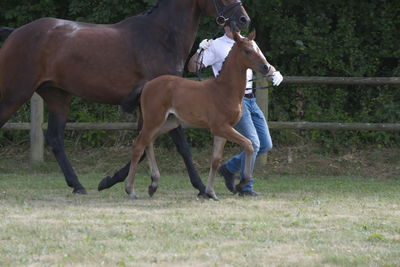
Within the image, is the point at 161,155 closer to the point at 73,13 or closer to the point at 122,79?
the point at 73,13

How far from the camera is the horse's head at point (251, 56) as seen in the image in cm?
814

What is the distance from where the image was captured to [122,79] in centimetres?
890

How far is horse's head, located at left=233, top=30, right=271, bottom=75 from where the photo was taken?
26.7 ft

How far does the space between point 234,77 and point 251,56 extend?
29 centimetres

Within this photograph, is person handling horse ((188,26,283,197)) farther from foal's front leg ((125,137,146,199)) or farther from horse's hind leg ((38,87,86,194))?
horse's hind leg ((38,87,86,194))

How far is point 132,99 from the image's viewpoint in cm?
873

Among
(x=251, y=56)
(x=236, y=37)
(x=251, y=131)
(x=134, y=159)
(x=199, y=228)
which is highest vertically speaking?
(x=236, y=37)

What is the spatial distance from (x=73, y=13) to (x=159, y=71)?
5.21 m

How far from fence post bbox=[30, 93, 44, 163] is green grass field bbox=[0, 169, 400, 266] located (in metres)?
2.35

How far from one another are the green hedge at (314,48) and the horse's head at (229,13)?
4370 mm

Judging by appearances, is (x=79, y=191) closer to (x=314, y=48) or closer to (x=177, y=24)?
(x=177, y=24)

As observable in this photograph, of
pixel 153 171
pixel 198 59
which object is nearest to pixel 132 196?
pixel 153 171

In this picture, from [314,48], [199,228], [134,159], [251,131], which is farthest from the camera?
[314,48]

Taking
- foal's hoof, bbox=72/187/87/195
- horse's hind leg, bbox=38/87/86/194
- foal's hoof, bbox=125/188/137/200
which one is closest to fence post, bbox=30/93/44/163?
horse's hind leg, bbox=38/87/86/194
